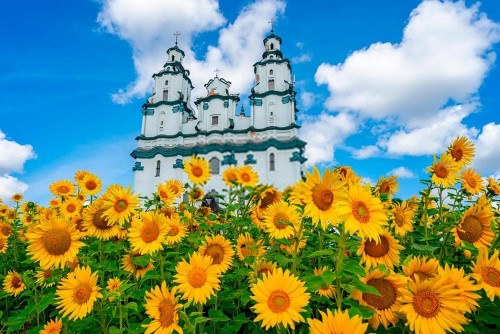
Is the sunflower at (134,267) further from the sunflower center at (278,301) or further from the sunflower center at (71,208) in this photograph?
the sunflower center at (71,208)

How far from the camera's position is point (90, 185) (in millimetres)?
3512

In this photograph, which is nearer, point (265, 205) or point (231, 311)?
point (231, 311)

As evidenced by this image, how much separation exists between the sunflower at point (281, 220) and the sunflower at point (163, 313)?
34.9 inches

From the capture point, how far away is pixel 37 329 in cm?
223

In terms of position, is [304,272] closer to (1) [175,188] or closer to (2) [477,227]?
(2) [477,227]

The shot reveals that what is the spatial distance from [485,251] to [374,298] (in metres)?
0.67

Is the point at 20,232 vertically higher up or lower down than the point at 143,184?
lower down

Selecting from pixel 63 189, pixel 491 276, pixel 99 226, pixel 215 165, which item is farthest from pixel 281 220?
pixel 215 165

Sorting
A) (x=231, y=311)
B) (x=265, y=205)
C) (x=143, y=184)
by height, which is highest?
(x=143, y=184)

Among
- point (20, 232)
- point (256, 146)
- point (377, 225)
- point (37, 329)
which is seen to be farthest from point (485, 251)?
point (256, 146)

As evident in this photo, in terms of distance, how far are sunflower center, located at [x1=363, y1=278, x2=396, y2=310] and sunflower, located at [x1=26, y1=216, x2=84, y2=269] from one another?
2121 millimetres

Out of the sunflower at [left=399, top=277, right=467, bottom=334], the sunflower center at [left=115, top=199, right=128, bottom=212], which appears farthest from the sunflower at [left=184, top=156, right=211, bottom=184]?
the sunflower at [left=399, top=277, right=467, bottom=334]

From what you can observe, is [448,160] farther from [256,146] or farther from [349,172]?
[256,146]

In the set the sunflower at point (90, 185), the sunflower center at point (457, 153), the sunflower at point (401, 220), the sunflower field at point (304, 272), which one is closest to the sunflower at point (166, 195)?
the sunflower field at point (304, 272)
